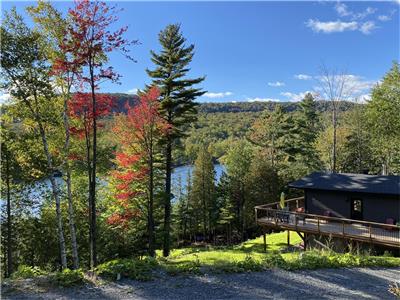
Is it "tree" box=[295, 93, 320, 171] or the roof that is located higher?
"tree" box=[295, 93, 320, 171]

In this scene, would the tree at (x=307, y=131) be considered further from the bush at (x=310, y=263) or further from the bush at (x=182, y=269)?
the bush at (x=182, y=269)

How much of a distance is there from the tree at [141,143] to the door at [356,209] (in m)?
10.8

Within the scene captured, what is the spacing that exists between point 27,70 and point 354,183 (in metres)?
16.1

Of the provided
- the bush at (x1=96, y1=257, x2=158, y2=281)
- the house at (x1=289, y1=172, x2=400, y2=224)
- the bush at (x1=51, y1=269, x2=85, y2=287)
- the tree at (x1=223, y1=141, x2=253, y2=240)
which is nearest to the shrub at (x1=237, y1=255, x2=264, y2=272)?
the bush at (x1=96, y1=257, x2=158, y2=281)

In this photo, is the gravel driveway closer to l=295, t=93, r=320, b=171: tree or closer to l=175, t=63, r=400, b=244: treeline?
l=175, t=63, r=400, b=244: treeline

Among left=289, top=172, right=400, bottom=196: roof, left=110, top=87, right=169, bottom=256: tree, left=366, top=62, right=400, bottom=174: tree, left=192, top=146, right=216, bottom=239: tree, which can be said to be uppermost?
left=366, top=62, right=400, bottom=174: tree

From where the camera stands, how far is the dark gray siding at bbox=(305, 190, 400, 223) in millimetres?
16375

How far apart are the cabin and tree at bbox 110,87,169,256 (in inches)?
275

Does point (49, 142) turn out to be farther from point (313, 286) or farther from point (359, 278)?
point (359, 278)

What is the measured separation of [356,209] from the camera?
17.8 meters

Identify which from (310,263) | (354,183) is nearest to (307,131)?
(354,183)

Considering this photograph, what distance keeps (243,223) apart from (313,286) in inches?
1136

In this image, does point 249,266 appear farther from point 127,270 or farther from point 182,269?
point 127,270

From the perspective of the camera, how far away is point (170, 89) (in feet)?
67.9
